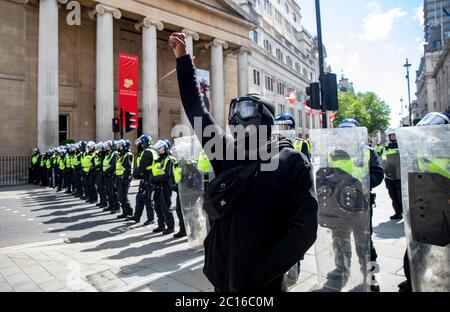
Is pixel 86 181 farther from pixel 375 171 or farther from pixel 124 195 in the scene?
pixel 375 171

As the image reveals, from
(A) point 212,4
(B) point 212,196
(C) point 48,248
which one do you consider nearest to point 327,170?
(B) point 212,196

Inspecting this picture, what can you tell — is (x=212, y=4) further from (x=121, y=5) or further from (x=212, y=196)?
(x=212, y=196)

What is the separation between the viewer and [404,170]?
2.93m

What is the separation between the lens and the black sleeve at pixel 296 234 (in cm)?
162

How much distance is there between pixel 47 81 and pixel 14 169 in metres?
5.67

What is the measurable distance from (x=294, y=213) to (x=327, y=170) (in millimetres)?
2167

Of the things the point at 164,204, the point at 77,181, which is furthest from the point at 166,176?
the point at 77,181

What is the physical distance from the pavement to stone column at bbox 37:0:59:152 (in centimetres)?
1017

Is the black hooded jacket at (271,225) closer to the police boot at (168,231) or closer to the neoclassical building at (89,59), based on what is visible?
the police boot at (168,231)

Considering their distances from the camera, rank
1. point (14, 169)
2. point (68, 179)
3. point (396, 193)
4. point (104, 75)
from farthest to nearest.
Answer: point (104, 75), point (14, 169), point (68, 179), point (396, 193)

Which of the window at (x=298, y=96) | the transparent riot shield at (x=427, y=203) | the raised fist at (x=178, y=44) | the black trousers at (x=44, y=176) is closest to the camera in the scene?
the raised fist at (x=178, y=44)

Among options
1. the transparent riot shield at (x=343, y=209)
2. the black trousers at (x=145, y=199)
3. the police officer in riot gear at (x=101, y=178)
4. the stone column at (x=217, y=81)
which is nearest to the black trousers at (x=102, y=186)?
the police officer in riot gear at (x=101, y=178)

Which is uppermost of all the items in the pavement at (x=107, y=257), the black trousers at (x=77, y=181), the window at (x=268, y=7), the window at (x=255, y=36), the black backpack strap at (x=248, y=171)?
the window at (x=268, y=7)

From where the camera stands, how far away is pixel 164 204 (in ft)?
23.3
